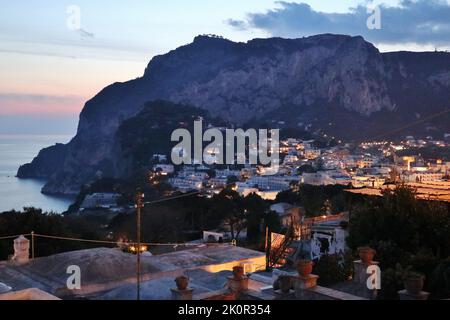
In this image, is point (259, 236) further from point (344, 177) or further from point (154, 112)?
point (154, 112)

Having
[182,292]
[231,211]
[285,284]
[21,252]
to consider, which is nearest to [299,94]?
[231,211]

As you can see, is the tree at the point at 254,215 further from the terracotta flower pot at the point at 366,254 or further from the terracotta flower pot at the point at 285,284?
the terracotta flower pot at the point at 285,284

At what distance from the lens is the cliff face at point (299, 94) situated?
10206 cm

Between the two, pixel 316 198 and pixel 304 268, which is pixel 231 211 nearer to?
pixel 316 198

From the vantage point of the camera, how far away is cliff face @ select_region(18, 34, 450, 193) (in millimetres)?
102062

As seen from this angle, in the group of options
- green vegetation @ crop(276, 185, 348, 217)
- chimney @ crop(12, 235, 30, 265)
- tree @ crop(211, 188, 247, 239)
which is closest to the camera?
chimney @ crop(12, 235, 30, 265)

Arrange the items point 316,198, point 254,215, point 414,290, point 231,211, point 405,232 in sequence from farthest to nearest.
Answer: point 316,198 < point 231,211 < point 254,215 < point 405,232 < point 414,290

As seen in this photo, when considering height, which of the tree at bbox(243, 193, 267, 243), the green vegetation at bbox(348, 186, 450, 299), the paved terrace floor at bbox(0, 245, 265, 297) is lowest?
the tree at bbox(243, 193, 267, 243)

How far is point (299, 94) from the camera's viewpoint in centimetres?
10900

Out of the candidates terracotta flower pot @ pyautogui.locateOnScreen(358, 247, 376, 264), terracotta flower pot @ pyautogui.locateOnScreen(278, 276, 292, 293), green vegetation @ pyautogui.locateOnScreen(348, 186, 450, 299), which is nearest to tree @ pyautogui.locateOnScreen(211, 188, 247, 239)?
green vegetation @ pyautogui.locateOnScreen(348, 186, 450, 299)

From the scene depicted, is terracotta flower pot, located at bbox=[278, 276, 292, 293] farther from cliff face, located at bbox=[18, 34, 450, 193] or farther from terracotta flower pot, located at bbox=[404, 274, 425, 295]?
cliff face, located at bbox=[18, 34, 450, 193]

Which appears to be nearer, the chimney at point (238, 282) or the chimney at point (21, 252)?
the chimney at point (238, 282)

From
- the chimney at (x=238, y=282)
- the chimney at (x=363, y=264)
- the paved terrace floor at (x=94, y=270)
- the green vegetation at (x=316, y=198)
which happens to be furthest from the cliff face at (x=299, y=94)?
the chimney at (x=238, y=282)

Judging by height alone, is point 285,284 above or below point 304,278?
below
